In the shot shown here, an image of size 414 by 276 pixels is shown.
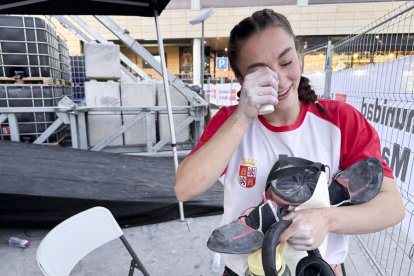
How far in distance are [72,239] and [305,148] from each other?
125 cm

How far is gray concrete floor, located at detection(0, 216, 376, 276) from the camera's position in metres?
2.24

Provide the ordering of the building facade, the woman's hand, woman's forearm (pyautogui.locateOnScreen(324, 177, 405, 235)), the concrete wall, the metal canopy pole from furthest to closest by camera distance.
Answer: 1. the building facade
2. the concrete wall
3. the metal canopy pole
4. woman's forearm (pyautogui.locateOnScreen(324, 177, 405, 235))
5. the woman's hand

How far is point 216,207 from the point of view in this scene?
3.02m

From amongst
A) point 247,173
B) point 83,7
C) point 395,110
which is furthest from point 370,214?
point 83,7

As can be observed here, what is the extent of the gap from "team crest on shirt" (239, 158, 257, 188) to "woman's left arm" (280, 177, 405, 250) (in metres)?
0.29

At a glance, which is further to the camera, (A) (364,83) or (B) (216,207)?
(B) (216,207)

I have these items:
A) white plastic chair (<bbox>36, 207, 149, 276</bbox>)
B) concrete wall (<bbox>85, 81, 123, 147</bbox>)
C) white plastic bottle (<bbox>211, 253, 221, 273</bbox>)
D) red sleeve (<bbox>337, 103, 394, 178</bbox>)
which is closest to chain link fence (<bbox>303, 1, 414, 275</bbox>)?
red sleeve (<bbox>337, 103, 394, 178</bbox>)

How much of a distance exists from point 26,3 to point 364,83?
2784 millimetres

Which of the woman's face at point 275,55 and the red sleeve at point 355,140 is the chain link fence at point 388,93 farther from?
the woman's face at point 275,55

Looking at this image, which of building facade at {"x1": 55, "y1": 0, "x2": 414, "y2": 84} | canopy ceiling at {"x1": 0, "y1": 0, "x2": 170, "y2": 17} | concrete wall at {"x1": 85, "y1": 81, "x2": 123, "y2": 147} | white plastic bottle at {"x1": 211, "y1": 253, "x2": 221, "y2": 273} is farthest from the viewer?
building facade at {"x1": 55, "y1": 0, "x2": 414, "y2": 84}

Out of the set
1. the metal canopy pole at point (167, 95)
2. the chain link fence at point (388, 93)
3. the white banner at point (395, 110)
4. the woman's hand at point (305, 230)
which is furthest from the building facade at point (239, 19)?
the woman's hand at point (305, 230)

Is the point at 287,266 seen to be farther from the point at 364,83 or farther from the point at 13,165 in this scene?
the point at 13,165

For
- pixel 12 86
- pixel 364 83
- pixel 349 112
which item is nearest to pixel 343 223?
pixel 349 112

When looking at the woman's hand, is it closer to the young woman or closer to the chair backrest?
the young woman
